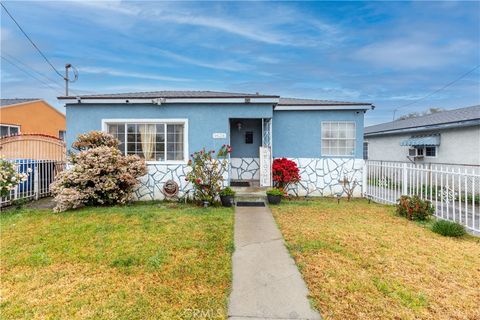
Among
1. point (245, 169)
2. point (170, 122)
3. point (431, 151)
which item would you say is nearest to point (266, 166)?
point (245, 169)

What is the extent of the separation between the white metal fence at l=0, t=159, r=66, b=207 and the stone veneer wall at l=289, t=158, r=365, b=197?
10.3 meters

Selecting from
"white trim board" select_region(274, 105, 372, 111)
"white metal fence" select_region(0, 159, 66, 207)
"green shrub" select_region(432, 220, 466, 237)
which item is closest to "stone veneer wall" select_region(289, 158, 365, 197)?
"white trim board" select_region(274, 105, 372, 111)

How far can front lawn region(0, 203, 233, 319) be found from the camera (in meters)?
3.22

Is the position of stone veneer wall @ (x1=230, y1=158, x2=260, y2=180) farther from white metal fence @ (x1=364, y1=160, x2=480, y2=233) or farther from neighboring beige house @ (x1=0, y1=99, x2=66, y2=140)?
neighboring beige house @ (x1=0, y1=99, x2=66, y2=140)

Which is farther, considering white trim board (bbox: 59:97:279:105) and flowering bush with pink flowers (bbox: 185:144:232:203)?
white trim board (bbox: 59:97:279:105)

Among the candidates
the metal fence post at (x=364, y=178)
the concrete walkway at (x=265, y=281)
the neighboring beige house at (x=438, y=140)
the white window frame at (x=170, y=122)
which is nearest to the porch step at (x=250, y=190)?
the white window frame at (x=170, y=122)

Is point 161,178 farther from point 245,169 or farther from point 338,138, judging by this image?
point 338,138

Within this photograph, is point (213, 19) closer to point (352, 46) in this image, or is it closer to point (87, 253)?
point (352, 46)

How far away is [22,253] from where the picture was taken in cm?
494

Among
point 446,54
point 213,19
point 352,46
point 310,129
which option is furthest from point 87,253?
point 446,54

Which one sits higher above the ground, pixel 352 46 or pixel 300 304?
pixel 352 46

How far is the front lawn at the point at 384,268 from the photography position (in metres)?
3.23

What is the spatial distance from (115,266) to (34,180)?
8397 millimetres

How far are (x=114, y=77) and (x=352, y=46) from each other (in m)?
16.3
